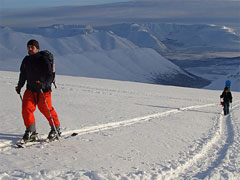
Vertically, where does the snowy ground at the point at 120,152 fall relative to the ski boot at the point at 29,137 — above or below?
below

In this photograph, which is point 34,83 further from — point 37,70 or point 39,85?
point 37,70

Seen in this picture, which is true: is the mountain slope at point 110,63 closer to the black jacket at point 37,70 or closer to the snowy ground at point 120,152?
the snowy ground at point 120,152

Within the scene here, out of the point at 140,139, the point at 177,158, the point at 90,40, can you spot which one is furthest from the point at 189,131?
the point at 90,40

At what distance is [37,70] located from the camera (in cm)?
497

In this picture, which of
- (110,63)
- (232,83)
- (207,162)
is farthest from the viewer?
(110,63)

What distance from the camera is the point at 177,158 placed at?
198 inches

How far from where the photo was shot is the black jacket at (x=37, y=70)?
16.2ft

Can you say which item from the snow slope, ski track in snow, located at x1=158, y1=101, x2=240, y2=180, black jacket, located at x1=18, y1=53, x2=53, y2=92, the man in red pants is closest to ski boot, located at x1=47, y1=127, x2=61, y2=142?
the man in red pants

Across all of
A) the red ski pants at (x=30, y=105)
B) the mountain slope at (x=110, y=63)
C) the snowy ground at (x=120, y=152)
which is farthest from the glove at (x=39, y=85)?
the mountain slope at (x=110, y=63)

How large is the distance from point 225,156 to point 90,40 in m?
186

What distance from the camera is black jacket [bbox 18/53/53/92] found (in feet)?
16.2

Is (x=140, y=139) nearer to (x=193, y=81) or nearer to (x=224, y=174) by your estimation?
(x=224, y=174)

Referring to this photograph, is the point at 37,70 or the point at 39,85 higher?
the point at 37,70

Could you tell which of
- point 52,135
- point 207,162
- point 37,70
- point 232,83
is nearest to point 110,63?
point 232,83
